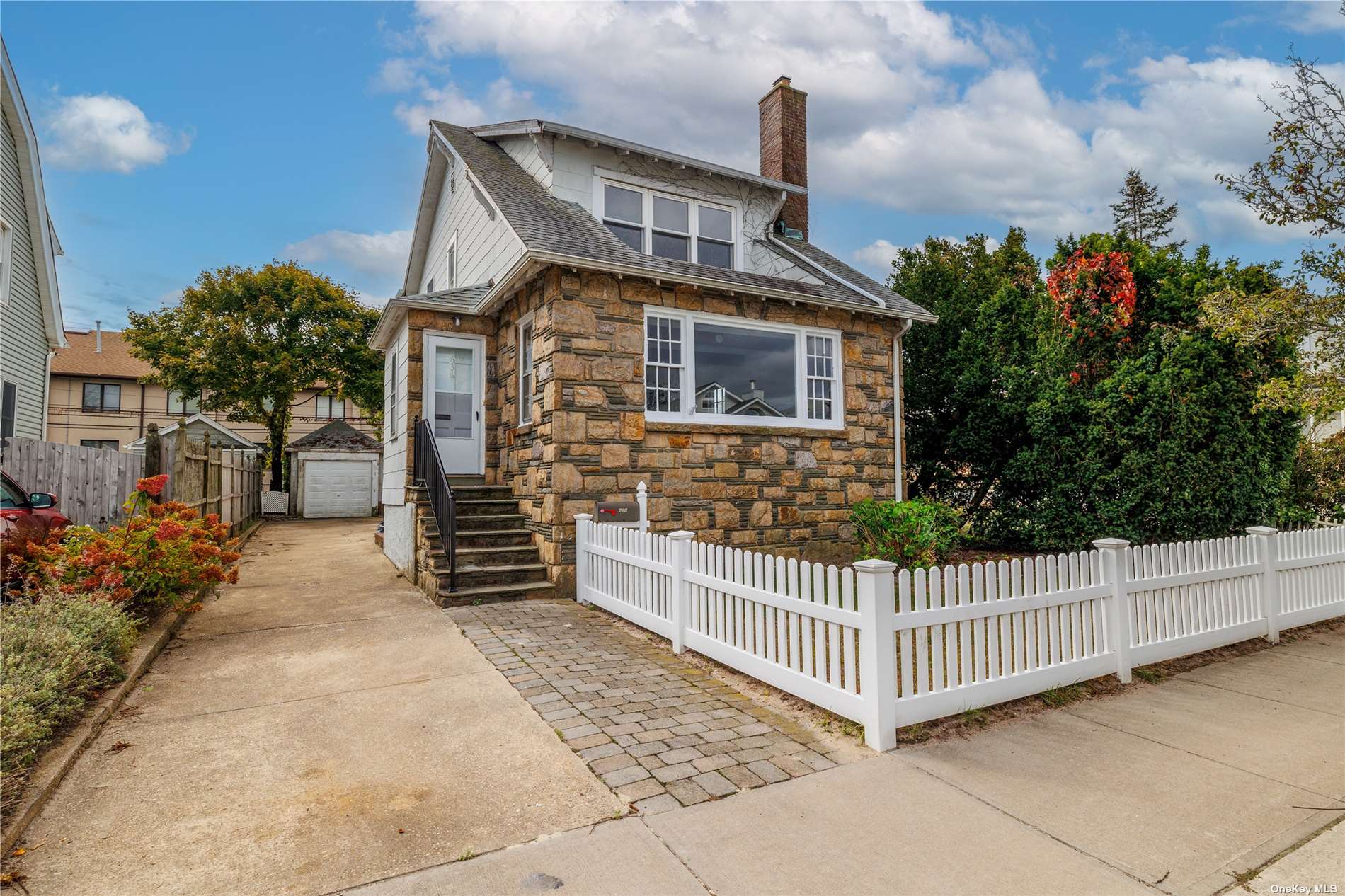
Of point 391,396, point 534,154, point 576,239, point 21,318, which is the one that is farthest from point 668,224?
point 21,318

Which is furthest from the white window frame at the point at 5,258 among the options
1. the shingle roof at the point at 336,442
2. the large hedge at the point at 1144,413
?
the large hedge at the point at 1144,413

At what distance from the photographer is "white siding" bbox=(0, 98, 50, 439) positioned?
11.5 metres

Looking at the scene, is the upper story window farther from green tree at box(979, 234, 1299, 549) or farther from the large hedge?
green tree at box(979, 234, 1299, 549)

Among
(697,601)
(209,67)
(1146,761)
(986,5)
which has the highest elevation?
(986,5)

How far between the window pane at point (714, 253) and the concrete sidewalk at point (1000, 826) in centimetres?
834

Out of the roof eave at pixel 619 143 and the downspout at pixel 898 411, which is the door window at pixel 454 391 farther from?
the downspout at pixel 898 411

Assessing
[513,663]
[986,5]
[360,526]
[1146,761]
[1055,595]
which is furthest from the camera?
[360,526]

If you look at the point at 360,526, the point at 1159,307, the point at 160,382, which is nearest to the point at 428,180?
the point at 360,526

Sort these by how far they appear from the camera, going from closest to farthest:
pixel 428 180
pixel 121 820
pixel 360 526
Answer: pixel 121 820
pixel 428 180
pixel 360 526

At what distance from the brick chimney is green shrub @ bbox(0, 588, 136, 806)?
460 inches

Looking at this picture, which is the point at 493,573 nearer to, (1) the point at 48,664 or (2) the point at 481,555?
(2) the point at 481,555

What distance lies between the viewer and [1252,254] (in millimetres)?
8773

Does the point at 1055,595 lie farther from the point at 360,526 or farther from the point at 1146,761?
the point at 360,526

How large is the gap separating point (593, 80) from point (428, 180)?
4.65 meters
